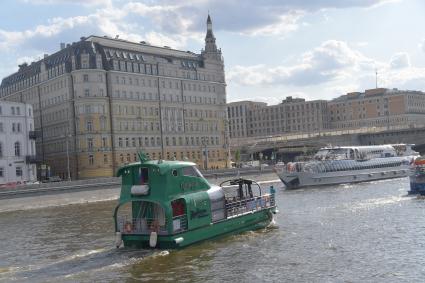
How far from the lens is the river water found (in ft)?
92.3

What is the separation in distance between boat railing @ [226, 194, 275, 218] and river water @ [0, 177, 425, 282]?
1.61m

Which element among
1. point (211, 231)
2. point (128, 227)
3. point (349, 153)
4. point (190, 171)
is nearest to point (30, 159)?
point (349, 153)

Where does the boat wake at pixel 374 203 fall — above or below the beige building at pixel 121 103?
below

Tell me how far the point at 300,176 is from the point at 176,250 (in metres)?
56.7

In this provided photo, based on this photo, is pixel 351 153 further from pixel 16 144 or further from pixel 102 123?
pixel 16 144

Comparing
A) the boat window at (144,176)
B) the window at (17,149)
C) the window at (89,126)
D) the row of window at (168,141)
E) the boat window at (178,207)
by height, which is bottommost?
the boat window at (178,207)

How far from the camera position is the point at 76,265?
3150 centimetres

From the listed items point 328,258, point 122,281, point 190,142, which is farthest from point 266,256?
point 190,142

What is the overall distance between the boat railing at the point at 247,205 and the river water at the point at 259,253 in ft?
5.27

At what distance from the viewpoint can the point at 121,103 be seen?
122562 millimetres

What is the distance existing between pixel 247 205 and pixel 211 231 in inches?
229

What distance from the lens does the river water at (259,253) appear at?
1108 inches

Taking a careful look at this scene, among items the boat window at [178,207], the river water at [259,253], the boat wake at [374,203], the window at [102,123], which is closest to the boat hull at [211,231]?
the river water at [259,253]

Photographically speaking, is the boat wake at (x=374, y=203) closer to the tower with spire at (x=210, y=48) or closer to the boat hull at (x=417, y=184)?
the boat hull at (x=417, y=184)
